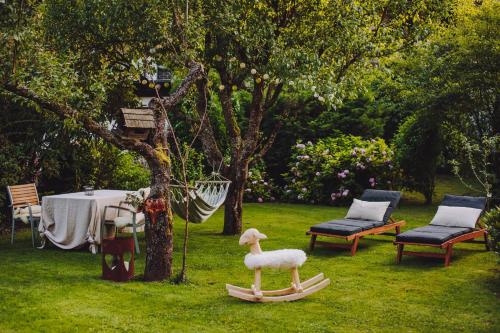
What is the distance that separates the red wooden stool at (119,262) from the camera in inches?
316

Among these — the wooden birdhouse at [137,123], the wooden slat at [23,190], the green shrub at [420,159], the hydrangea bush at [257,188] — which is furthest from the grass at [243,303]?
the hydrangea bush at [257,188]

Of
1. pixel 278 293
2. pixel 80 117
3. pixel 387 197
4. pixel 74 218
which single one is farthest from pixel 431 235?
pixel 74 218

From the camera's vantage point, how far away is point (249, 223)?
41.7 feet

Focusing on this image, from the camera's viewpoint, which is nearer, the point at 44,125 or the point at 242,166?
the point at 242,166

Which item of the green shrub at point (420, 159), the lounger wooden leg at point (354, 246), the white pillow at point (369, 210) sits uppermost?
the green shrub at point (420, 159)

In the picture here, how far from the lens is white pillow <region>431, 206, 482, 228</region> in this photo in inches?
381

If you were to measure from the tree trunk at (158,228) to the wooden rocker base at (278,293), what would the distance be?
100 cm

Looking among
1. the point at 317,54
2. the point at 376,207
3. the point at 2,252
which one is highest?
the point at 317,54

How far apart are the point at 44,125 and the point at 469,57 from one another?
7.89 metres

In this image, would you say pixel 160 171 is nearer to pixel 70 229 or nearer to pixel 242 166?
pixel 70 229

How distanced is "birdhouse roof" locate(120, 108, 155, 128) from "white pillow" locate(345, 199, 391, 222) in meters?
3.96

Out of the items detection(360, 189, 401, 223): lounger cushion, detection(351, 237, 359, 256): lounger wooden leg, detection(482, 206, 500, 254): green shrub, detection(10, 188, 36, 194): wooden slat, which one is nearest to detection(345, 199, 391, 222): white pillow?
detection(360, 189, 401, 223): lounger cushion

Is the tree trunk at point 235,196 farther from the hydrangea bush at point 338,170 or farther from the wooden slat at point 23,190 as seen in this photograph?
the hydrangea bush at point 338,170

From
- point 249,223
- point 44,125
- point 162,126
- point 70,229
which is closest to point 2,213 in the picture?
point 44,125
